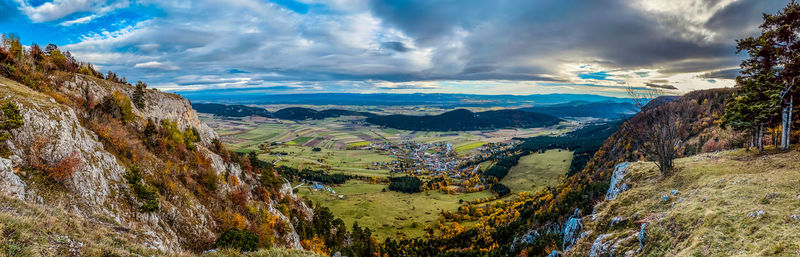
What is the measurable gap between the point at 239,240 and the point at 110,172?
10.9 metres

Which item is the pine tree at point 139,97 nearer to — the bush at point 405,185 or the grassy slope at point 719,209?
the grassy slope at point 719,209

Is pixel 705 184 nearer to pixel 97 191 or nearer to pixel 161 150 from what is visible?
pixel 97 191

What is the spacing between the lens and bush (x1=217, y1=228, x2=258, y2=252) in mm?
25658

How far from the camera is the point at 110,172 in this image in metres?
21.7

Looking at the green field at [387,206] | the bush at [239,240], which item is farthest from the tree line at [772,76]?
the green field at [387,206]

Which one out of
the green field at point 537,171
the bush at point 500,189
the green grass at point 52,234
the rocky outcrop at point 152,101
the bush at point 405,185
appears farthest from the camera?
the bush at point 405,185

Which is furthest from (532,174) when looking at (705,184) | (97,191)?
(97,191)

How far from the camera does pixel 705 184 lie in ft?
73.4

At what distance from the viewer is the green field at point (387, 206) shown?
103500 mm

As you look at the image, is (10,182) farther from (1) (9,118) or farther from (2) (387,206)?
(2) (387,206)

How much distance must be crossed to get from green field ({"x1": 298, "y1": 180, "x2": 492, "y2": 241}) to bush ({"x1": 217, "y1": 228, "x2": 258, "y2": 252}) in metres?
70.0

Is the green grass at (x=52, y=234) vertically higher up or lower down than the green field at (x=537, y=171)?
higher up

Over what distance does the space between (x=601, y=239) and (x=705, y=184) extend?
348 inches

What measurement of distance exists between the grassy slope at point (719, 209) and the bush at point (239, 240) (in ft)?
94.5
